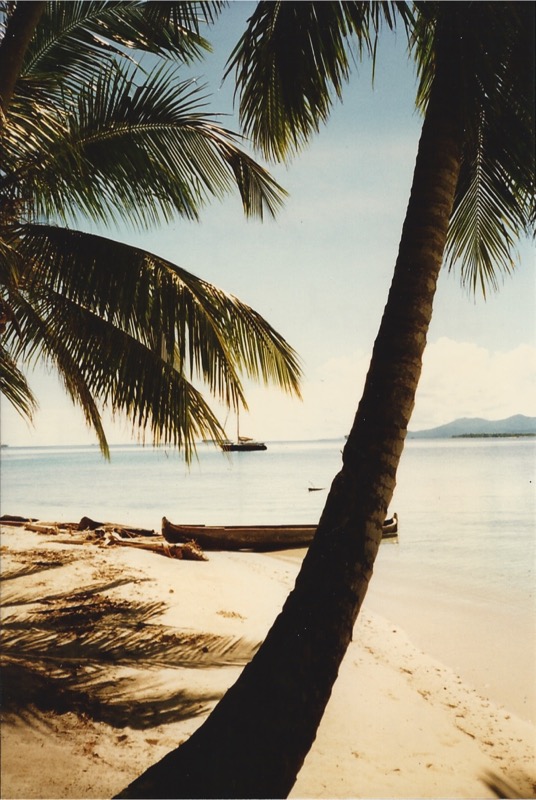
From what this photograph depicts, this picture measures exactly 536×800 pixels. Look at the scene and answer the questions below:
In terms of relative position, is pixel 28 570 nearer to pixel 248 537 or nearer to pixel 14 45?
pixel 248 537

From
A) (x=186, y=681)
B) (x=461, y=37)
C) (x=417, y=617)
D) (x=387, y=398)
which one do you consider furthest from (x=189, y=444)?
(x=417, y=617)

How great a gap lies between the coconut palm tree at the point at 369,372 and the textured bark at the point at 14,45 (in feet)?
4.68

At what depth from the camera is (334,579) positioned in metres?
2.31

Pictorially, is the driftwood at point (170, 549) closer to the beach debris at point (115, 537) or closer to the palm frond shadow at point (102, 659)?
the beach debris at point (115, 537)

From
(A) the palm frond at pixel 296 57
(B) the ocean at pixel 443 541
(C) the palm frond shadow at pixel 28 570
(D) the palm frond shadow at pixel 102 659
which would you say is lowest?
(B) the ocean at pixel 443 541

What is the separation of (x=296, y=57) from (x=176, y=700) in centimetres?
445

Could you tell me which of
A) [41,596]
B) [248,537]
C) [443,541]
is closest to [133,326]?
[41,596]

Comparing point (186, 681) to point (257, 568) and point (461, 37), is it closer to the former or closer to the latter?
point (461, 37)

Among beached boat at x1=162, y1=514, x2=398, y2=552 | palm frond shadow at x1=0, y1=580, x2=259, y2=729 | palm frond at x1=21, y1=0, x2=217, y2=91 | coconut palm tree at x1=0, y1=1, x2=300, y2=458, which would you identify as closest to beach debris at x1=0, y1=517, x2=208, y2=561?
beached boat at x1=162, y1=514, x2=398, y2=552

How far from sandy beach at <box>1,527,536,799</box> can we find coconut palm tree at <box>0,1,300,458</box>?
1907 mm

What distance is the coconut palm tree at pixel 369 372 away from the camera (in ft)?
7.22

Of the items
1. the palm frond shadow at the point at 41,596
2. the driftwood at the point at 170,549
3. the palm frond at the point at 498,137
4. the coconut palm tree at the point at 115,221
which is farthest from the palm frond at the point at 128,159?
the driftwood at the point at 170,549

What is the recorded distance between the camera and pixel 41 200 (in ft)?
15.2

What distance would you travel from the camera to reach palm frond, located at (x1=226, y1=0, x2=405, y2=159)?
10.9 ft
